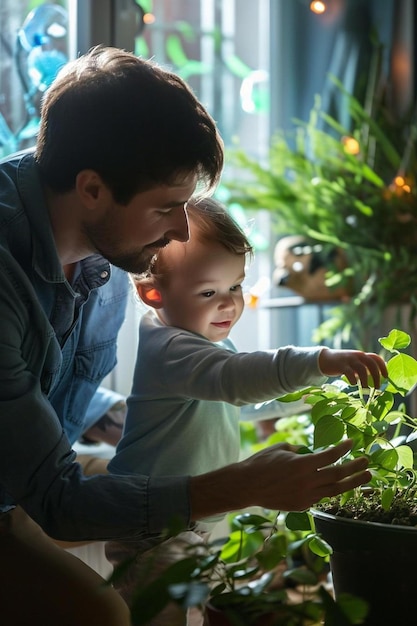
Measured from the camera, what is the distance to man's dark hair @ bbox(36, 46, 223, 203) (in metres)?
1.22

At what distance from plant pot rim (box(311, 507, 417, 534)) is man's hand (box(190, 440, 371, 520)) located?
0.08 meters

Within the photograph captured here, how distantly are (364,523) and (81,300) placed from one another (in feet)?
1.87

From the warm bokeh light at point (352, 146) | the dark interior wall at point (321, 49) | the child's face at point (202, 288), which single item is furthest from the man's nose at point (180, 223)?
the dark interior wall at point (321, 49)

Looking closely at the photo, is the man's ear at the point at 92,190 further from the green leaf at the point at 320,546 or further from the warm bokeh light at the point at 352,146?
the warm bokeh light at the point at 352,146

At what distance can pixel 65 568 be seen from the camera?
1.25 metres

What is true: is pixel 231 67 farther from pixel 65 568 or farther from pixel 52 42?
pixel 65 568

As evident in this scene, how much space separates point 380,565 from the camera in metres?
1.15

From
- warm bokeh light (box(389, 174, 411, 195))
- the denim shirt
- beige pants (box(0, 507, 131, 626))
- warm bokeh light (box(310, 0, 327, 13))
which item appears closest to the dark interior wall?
warm bokeh light (box(310, 0, 327, 13))

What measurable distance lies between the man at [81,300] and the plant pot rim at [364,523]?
0.24 ft

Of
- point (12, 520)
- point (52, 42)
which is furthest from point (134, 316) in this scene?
point (12, 520)

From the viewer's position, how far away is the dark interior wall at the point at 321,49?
286 cm

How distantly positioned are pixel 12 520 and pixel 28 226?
438mm

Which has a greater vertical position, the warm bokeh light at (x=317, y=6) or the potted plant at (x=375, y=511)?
the warm bokeh light at (x=317, y=6)

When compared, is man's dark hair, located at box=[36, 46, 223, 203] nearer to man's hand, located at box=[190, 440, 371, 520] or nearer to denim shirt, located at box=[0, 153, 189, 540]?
denim shirt, located at box=[0, 153, 189, 540]
